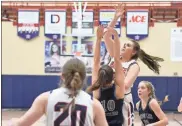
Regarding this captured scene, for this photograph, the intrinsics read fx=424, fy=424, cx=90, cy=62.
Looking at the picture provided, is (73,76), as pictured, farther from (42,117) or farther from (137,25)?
(137,25)

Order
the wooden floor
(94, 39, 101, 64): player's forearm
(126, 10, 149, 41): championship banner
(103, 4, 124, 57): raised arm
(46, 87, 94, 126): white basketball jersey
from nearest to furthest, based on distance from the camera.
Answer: (46, 87, 94, 126): white basketball jersey < (94, 39, 101, 64): player's forearm < (103, 4, 124, 57): raised arm < the wooden floor < (126, 10, 149, 41): championship banner

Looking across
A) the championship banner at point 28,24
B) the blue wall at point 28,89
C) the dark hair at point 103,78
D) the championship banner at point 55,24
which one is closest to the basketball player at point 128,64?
the dark hair at point 103,78

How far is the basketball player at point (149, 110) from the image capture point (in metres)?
4.23

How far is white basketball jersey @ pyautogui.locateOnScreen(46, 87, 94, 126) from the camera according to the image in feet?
7.17

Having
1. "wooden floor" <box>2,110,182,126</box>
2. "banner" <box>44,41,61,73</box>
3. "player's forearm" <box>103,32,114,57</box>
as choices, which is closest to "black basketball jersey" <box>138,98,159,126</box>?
"player's forearm" <box>103,32,114,57</box>

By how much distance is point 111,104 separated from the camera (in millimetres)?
2939

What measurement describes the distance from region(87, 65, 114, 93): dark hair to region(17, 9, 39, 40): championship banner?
29.6ft

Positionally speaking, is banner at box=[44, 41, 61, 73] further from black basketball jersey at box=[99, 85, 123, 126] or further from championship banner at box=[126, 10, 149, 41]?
black basketball jersey at box=[99, 85, 123, 126]

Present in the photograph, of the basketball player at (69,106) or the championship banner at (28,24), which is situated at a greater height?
the championship banner at (28,24)

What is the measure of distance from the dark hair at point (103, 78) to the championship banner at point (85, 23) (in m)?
8.60

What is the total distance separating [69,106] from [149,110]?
89.8 inches

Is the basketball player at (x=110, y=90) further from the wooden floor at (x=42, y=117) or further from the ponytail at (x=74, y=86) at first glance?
the wooden floor at (x=42, y=117)

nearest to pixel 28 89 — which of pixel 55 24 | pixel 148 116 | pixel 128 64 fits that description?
pixel 55 24

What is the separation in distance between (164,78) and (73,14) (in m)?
3.03
